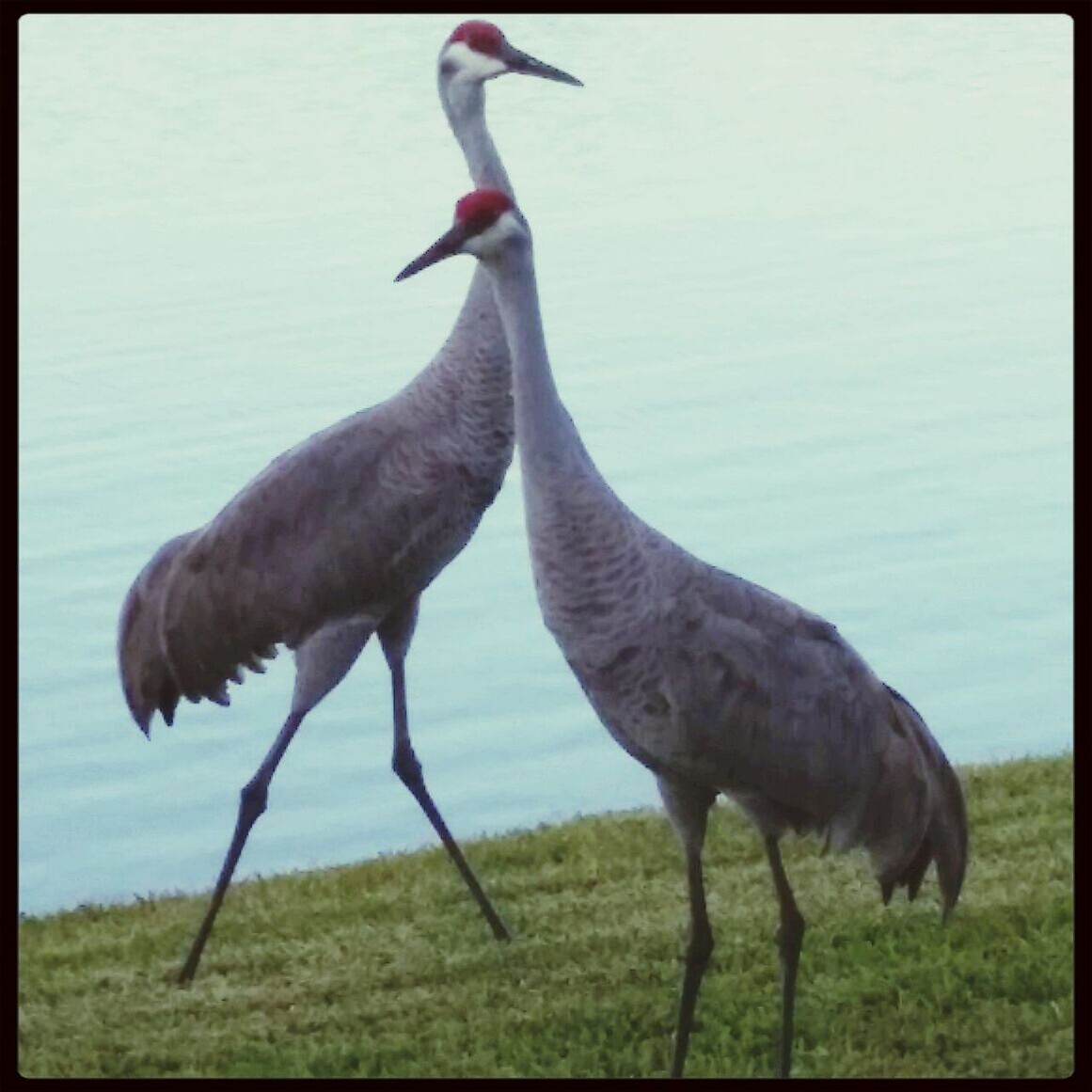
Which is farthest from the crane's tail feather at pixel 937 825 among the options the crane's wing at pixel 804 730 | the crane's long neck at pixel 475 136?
the crane's long neck at pixel 475 136

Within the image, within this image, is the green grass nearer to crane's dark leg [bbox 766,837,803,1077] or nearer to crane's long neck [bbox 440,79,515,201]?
crane's dark leg [bbox 766,837,803,1077]

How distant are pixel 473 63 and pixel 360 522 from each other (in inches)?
37.8

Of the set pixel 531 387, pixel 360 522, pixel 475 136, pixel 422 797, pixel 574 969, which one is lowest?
pixel 574 969

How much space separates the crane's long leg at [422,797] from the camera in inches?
224

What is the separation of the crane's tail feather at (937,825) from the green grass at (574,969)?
0.39 meters

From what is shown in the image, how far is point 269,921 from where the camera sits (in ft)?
19.6

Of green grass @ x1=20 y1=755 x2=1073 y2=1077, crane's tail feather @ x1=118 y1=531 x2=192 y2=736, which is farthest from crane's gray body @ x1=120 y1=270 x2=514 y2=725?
green grass @ x1=20 y1=755 x2=1073 y2=1077

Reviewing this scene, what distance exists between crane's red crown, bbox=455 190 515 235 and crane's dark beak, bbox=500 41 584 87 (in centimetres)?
89

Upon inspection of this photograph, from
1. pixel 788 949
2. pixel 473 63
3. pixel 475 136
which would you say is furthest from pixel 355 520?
pixel 788 949

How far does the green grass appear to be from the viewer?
5148mm

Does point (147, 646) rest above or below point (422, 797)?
above

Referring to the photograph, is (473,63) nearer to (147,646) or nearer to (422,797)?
(147,646)

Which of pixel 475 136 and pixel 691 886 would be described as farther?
pixel 475 136

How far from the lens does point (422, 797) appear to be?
5727 mm
